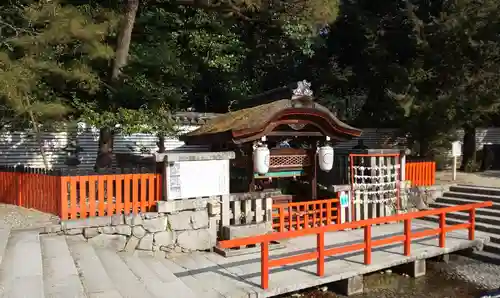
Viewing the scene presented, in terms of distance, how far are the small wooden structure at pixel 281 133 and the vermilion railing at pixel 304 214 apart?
1.77 feet

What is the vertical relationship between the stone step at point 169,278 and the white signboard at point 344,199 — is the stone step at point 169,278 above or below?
below

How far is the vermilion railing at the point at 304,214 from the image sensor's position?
10.6 meters

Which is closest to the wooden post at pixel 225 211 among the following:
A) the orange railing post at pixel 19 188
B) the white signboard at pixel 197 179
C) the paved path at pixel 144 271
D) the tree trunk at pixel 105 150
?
the white signboard at pixel 197 179

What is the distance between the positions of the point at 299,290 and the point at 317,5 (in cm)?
845

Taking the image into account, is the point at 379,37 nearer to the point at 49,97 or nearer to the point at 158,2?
the point at 158,2

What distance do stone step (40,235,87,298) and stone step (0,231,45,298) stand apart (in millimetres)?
Result: 135

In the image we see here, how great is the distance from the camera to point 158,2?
14.2m

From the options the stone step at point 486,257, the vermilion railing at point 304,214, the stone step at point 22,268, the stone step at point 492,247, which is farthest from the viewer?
the vermilion railing at point 304,214

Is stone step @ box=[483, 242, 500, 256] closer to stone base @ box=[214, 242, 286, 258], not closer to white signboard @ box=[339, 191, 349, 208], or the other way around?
white signboard @ box=[339, 191, 349, 208]

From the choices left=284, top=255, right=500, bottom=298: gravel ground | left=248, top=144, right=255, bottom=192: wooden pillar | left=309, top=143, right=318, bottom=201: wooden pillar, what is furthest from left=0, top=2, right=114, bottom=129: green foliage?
left=284, top=255, right=500, bottom=298: gravel ground

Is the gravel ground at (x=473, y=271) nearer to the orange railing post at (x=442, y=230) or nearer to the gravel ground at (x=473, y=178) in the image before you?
the orange railing post at (x=442, y=230)

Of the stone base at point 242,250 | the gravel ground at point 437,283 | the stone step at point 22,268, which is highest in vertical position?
the stone step at point 22,268

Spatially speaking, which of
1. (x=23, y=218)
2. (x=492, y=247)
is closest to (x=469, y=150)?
(x=492, y=247)

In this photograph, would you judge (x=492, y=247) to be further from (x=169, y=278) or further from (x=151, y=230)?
(x=151, y=230)
